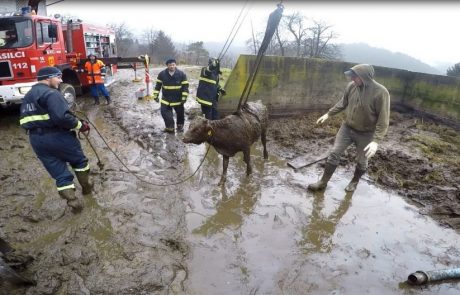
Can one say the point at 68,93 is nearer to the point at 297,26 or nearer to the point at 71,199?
the point at 71,199

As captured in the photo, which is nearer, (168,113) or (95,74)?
(168,113)

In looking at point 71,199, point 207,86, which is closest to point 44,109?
point 71,199

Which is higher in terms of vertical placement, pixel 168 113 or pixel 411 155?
pixel 168 113

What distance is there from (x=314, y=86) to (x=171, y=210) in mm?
7044

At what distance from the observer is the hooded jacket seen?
457 cm

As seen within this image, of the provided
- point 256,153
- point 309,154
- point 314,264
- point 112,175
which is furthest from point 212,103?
point 314,264

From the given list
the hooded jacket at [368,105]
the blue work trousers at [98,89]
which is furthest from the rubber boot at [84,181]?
the blue work trousers at [98,89]

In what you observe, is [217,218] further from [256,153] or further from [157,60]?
[157,60]

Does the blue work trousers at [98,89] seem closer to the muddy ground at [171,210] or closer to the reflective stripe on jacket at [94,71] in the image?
the reflective stripe on jacket at [94,71]

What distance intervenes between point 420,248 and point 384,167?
2.54m

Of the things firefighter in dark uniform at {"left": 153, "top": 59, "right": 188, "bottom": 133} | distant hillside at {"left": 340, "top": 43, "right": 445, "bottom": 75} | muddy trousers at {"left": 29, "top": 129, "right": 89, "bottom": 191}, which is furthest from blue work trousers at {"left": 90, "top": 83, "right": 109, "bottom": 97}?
distant hillside at {"left": 340, "top": 43, "right": 445, "bottom": 75}

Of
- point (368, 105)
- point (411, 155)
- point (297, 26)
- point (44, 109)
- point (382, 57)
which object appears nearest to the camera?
point (44, 109)

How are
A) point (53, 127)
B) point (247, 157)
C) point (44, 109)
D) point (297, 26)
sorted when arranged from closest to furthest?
point (44, 109) → point (53, 127) → point (247, 157) → point (297, 26)

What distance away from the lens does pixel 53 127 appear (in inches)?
159
